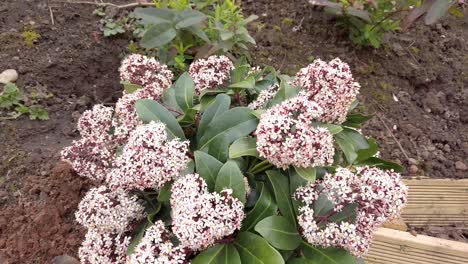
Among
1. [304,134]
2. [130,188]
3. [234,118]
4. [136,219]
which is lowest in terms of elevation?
[136,219]

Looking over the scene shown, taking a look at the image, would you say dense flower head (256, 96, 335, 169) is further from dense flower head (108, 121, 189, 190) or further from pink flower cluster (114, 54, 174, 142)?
pink flower cluster (114, 54, 174, 142)

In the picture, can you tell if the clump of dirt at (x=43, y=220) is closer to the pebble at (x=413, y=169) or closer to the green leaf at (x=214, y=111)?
the green leaf at (x=214, y=111)

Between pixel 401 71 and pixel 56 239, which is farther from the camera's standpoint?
pixel 401 71

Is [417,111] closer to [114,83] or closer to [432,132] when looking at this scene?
[432,132]

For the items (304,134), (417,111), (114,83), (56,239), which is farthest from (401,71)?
(56,239)

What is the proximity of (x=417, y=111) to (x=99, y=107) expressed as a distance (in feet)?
7.49

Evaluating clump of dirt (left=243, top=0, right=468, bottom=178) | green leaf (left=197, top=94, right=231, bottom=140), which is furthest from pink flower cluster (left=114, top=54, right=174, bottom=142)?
clump of dirt (left=243, top=0, right=468, bottom=178)

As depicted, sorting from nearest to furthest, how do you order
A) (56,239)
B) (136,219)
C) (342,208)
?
(342,208) → (136,219) → (56,239)

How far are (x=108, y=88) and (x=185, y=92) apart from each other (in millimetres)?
1372

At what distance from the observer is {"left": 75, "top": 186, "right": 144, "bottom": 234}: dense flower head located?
159 centimetres

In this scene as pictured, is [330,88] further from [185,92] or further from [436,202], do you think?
[436,202]

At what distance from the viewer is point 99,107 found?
6.36 feet

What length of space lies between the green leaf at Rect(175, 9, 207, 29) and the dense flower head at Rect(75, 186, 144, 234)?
1226mm

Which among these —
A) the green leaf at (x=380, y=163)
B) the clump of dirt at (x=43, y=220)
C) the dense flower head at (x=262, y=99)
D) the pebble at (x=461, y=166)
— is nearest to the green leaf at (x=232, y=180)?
the dense flower head at (x=262, y=99)
